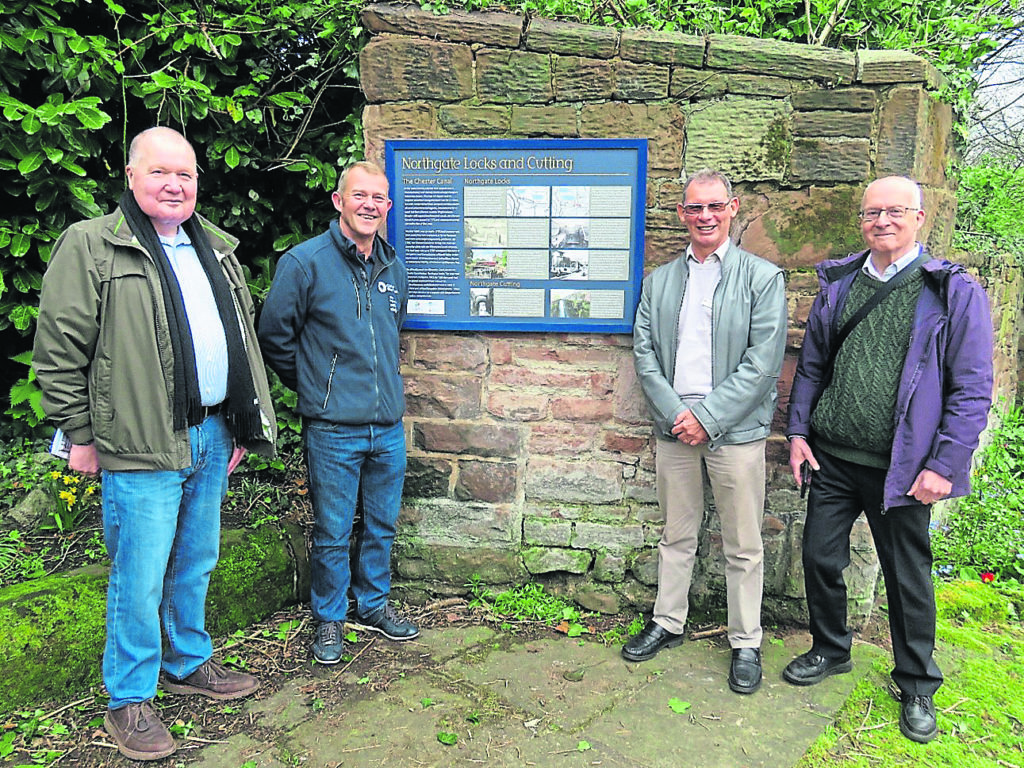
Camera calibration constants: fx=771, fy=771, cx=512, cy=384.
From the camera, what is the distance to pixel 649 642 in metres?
3.52

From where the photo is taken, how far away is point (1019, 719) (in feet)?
10.1

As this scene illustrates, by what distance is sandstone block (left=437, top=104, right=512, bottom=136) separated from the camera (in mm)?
3705

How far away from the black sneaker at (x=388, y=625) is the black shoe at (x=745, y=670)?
4.82 feet

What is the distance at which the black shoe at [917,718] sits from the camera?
2.91 metres

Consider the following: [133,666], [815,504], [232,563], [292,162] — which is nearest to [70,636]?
[133,666]

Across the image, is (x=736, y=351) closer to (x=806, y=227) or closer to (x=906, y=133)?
(x=806, y=227)

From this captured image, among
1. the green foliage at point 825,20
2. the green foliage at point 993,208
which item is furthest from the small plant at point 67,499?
the green foliage at point 993,208

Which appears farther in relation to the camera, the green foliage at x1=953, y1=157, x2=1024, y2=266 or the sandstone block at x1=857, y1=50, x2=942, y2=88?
the green foliage at x1=953, y1=157, x2=1024, y2=266

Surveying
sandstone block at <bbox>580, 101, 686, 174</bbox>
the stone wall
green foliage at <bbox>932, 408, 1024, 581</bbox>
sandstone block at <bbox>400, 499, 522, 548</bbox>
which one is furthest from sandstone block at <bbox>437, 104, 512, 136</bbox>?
green foliage at <bbox>932, 408, 1024, 581</bbox>

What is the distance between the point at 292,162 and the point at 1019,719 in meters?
4.38

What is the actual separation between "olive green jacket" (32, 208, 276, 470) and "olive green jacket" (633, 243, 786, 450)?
1.97 meters

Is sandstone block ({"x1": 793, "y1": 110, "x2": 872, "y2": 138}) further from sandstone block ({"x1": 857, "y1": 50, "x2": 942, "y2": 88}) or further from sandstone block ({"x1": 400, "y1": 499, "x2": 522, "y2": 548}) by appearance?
sandstone block ({"x1": 400, "y1": 499, "x2": 522, "y2": 548})

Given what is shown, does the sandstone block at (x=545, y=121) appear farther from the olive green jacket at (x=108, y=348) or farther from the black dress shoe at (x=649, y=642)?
the black dress shoe at (x=649, y=642)

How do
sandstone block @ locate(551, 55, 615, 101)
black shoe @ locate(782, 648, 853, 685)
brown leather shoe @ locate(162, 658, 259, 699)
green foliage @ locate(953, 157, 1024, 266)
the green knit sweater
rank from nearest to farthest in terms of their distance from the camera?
the green knit sweater < brown leather shoe @ locate(162, 658, 259, 699) < black shoe @ locate(782, 648, 853, 685) < sandstone block @ locate(551, 55, 615, 101) < green foliage @ locate(953, 157, 1024, 266)
